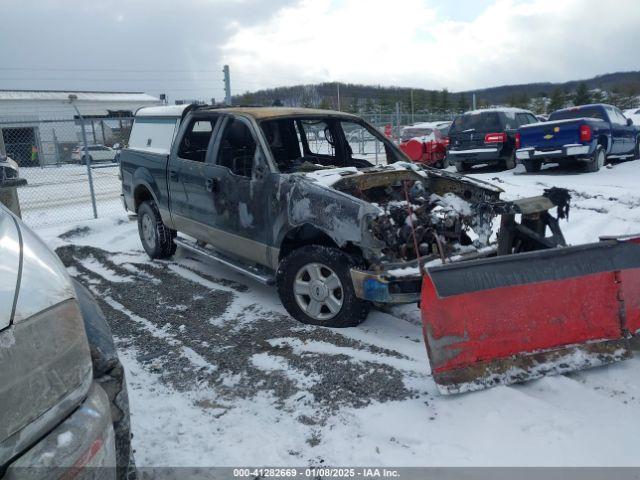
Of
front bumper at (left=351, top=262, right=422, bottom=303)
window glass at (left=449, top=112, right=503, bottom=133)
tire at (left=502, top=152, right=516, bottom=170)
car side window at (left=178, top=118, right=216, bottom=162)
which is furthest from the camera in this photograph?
tire at (left=502, top=152, right=516, bottom=170)

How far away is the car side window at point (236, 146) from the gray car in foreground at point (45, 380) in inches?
135

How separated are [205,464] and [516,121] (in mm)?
14554

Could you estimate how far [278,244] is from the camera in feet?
15.4

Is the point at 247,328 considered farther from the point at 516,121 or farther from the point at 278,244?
the point at 516,121

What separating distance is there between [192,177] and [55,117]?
39.4 m

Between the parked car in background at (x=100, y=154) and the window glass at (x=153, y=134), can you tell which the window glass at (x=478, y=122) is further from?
the parked car in background at (x=100, y=154)

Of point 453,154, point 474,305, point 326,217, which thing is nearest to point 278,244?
point 326,217

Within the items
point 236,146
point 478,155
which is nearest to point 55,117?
point 478,155

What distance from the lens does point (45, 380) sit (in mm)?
1606

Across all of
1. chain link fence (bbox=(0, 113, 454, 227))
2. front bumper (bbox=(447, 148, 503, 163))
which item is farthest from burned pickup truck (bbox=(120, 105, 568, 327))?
front bumper (bbox=(447, 148, 503, 163))

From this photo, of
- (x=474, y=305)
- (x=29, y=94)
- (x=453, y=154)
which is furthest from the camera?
(x=29, y=94)

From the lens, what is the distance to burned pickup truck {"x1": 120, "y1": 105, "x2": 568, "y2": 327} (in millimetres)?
4164

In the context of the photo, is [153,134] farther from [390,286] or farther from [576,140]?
[576,140]

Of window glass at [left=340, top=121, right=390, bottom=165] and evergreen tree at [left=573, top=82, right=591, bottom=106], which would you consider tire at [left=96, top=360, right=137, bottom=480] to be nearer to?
window glass at [left=340, top=121, right=390, bottom=165]
